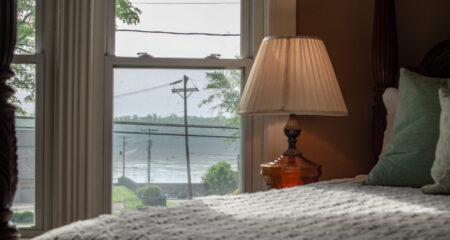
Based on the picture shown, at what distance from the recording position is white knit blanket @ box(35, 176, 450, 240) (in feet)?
3.21

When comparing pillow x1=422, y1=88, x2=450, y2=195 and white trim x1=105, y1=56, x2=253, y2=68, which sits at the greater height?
white trim x1=105, y1=56, x2=253, y2=68

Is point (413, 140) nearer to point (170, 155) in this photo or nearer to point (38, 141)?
point (170, 155)

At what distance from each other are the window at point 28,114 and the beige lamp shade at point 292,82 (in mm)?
1048

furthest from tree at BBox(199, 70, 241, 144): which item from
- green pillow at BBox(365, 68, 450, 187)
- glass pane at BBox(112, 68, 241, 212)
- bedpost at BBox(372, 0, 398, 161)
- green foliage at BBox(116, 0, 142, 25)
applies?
green pillow at BBox(365, 68, 450, 187)

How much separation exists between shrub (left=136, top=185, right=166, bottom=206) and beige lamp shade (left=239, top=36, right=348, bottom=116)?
0.70m

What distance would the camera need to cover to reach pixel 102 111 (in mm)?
2520

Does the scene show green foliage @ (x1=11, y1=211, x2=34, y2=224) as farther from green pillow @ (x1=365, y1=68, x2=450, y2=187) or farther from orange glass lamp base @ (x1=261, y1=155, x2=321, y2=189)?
green pillow @ (x1=365, y1=68, x2=450, y2=187)

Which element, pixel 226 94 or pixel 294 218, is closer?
pixel 294 218

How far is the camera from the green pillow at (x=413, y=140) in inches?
69.3

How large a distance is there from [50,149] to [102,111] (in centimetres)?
32

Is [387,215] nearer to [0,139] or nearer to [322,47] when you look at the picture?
[0,139]

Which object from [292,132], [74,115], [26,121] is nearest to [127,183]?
[74,115]

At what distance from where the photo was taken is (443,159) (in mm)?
1603

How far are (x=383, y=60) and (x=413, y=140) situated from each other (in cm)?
77
